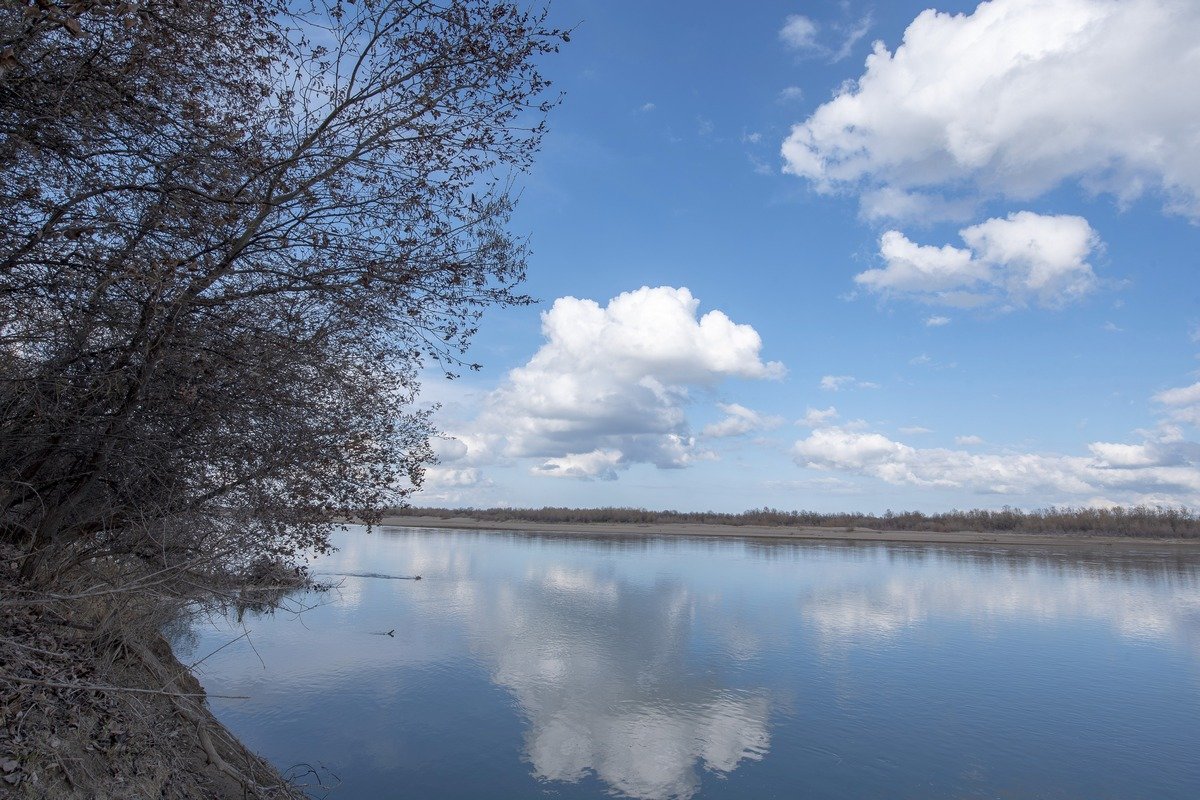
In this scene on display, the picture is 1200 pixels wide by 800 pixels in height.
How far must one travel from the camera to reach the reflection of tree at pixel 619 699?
1069 cm

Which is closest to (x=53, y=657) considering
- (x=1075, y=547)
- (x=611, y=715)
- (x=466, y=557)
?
(x=611, y=715)

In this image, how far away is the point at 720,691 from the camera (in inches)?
562

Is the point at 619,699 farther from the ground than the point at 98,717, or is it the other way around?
the point at 98,717

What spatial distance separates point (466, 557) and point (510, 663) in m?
26.7

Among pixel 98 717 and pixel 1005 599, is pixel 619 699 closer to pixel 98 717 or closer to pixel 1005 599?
pixel 98 717

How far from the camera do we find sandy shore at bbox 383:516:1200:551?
65.5 meters

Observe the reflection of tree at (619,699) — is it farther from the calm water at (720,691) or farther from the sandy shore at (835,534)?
the sandy shore at (835,534)

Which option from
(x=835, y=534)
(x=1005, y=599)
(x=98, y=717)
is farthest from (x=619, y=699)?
(x=835, y=534)

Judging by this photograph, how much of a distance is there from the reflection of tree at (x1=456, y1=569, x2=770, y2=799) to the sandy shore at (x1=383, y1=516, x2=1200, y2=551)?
164ft

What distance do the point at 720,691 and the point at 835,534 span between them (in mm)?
62552

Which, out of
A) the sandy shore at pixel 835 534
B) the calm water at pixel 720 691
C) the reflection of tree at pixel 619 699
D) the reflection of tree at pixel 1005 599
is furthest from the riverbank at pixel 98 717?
the sandy shore at pixel 835 534

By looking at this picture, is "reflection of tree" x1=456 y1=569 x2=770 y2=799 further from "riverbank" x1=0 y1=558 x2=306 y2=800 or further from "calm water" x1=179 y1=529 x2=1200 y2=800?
"riverbank" x1=0 y1=558 x2=306 y2=800

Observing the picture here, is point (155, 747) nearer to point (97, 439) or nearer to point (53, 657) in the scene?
point (53, 657)

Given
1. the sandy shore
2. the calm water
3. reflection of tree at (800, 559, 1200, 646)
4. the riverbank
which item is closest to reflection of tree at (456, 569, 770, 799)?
the calm water
